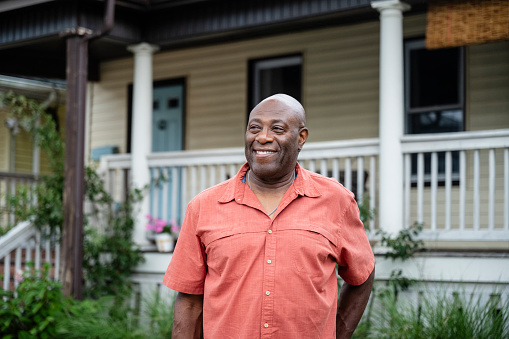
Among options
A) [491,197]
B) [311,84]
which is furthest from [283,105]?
[311,84]

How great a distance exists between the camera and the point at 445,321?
5395mm

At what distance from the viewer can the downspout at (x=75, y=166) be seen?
7391 mm

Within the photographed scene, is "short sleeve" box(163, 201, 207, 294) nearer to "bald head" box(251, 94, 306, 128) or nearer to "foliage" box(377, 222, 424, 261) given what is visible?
"bald head" box(251, 94, 306, 128)

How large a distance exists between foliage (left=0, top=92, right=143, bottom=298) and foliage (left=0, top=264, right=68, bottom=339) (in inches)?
38.8

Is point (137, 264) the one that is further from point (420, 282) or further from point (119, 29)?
point (420, 282)

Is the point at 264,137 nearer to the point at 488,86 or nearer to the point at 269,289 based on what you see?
the point at 269,289

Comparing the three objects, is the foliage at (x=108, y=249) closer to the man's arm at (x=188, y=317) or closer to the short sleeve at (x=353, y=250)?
the man's arm at (x=188, y=317)

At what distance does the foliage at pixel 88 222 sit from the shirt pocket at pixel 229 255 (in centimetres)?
548

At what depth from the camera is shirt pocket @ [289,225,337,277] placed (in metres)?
2.38

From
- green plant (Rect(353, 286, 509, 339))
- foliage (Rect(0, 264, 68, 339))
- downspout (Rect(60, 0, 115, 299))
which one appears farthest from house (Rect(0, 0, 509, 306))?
foliage (Rect(0, 264, 68, 339))

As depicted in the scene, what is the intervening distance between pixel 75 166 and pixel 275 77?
3543 millimetres

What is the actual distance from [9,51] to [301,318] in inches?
341

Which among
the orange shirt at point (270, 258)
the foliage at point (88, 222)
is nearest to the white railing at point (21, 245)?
the foliage at point (88, 222)

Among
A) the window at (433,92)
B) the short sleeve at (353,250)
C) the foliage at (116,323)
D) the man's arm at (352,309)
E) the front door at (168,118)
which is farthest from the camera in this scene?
the front door at (168,118)
